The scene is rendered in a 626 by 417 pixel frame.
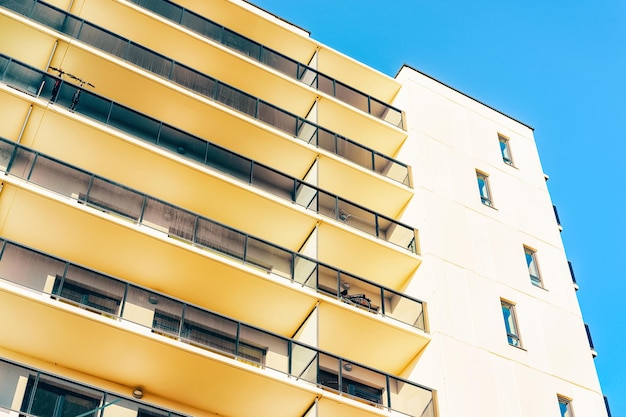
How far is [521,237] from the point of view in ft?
80.2

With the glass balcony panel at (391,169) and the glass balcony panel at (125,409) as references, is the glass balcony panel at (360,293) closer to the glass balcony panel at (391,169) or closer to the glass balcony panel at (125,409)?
the glass balcony panel at (391,169)

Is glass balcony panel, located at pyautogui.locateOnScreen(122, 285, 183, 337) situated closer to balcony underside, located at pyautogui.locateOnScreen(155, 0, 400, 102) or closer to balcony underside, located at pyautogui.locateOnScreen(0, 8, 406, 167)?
balcony underside, located at pyautogui.locateOnScreen(0, 8, 406, 167)

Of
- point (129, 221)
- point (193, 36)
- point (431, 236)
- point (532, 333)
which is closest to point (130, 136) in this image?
point (129, 221)

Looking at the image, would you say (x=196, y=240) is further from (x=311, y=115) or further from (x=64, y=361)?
(x=311, y=115)

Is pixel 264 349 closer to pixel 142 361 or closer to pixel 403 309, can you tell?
pixel 142 361

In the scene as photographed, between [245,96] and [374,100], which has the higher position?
[374,100]

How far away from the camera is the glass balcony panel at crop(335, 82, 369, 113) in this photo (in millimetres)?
27469

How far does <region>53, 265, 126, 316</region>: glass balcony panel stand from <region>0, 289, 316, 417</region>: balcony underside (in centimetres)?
73

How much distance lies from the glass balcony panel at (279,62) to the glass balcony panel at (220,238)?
8.55 m

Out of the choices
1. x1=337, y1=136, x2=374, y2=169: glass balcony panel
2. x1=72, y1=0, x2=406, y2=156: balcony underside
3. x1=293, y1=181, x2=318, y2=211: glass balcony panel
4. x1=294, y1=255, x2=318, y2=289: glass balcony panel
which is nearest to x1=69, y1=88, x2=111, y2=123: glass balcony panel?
x1=72, y1=0, x2=406, y2=156: balcony underside

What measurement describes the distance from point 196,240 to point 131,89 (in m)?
5.53

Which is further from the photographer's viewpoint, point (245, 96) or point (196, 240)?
point (245, 96)

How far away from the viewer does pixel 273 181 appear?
22.7 metres

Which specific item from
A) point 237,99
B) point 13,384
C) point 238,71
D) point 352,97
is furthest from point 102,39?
point 13,384
